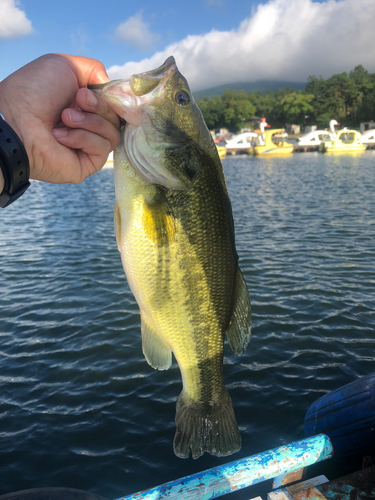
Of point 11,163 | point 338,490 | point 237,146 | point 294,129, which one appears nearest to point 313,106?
point 294,129

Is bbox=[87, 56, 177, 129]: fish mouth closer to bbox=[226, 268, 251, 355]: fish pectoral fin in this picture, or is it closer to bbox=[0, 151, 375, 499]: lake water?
bbox=[226, 268, 251, 355]: fish pectoral fin

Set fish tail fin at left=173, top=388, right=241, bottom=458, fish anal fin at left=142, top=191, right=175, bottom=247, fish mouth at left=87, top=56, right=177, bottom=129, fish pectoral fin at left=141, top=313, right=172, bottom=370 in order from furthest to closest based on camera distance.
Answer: fish tail fin at left=173, top=388, right=241, bottom=458, fish pectoral fin at left=141, top=313, right=172, bottom=370, fish anal fin at left=142, top=191, right=175, bottom=247, fish mouth at left=87, top=56, right=177, bottom=129

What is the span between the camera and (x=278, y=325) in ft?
26.5

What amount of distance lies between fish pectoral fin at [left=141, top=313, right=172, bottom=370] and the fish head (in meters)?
1.00

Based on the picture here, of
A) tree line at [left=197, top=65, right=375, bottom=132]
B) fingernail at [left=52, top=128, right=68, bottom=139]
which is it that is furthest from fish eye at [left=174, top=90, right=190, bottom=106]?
tree line at [left=197, top=65, right=375, bottom=132]

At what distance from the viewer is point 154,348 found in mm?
2592

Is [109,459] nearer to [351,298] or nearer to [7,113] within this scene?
[7,113]

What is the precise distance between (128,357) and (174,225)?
17.8 feet

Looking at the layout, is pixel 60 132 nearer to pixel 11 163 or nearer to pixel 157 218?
pixel 11 163

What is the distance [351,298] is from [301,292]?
1190 mm

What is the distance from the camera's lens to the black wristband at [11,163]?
200 centimetres

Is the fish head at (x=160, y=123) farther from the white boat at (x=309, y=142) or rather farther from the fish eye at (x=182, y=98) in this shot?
the white boat at (x=309, y=142)

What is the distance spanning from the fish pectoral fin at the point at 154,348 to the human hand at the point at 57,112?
1.21 metres

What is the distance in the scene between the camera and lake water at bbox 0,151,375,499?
491cm
